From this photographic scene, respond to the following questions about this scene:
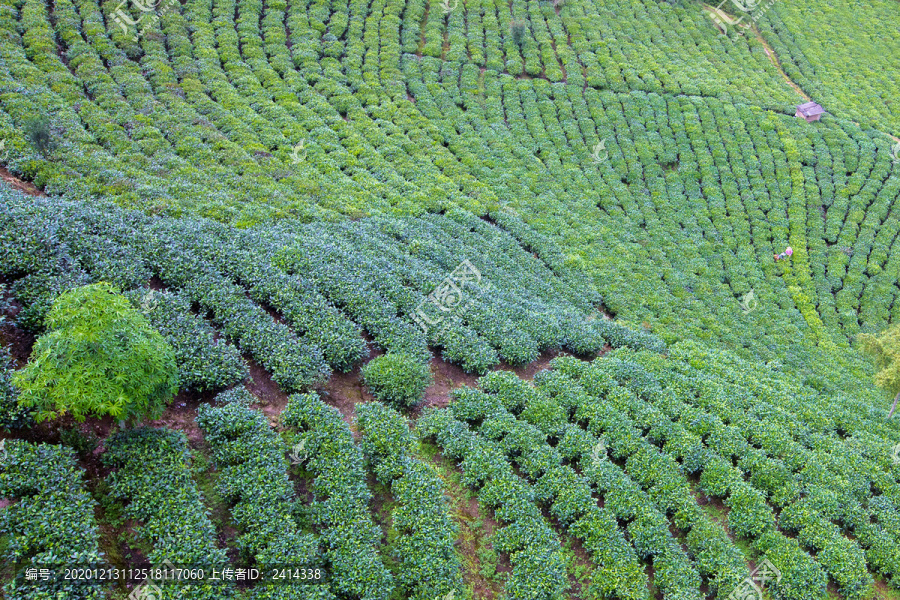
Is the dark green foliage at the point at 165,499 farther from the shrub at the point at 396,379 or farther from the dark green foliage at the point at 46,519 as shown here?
the shrub at the point at 396,379

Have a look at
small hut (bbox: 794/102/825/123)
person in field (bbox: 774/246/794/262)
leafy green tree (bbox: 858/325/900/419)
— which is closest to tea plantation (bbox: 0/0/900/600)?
leafy green tree (bbox: 858/325/900/419)

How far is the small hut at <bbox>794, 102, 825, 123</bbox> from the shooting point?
3550cm

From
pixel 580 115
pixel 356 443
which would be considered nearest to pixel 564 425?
pixel 356 443

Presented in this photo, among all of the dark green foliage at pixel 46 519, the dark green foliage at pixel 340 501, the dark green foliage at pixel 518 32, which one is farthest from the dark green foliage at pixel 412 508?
the dark green foliage at pixel 518 32

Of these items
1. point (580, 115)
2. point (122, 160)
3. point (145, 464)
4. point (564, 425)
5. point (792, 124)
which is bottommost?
point (122, 160)

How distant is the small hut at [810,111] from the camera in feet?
116

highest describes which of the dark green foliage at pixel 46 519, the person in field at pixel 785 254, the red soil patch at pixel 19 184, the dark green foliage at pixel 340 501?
the person in field at pixel 785 254

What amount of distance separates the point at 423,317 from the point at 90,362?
904 centimetres

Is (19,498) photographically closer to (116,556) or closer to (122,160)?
(116,556)

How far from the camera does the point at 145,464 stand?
11.1m

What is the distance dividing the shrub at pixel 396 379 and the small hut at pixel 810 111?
107 feet

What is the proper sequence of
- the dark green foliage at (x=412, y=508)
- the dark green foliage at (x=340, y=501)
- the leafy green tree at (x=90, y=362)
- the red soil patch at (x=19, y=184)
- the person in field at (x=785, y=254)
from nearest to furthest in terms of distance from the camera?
the leafy green tree at (x=90, y=362) → the dark green foliage at (x=340, y=501) → the dark green foliage at (x=412, y=508) → the red soil patch at (x=19, y=184) → the person in field at (x=785, y=254)

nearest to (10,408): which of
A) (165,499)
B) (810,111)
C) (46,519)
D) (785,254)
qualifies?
(46,519)

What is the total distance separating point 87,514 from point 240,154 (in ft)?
54.9
